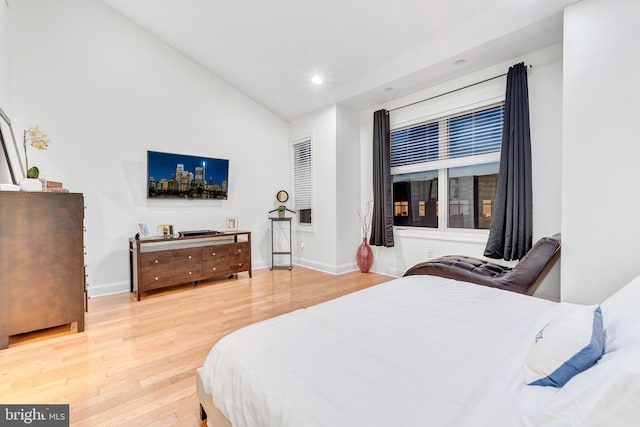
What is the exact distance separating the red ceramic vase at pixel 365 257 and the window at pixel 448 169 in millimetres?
602

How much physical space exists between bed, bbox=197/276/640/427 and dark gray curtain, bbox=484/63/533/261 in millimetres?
1761

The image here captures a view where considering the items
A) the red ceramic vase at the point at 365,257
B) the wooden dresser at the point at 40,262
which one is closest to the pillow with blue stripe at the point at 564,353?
the wooden dresser at the point at 40,262

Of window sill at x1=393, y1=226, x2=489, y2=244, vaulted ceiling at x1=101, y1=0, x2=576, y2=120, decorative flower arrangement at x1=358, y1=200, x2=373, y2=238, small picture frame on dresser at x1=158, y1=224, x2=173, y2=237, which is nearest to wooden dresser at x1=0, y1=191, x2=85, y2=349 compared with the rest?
small picture frame on dresser at x1=158, y1=224, x2=173, y2=237

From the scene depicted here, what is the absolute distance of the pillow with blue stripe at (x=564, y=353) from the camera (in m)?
0.86

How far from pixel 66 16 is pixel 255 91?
2356 millimetres

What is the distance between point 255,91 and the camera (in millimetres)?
4754

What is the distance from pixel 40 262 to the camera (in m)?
2.43

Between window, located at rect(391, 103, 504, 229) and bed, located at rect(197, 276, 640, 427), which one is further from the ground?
window, located at rect(391, 103, 504, 229)

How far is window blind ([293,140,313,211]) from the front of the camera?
5.06 meters

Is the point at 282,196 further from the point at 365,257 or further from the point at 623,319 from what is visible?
the point at 623,319

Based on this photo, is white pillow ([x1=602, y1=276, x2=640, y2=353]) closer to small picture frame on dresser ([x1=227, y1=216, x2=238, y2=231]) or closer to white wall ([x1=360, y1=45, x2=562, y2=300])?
white wall ([x1=360, y1=45, x2=562, y2=300])

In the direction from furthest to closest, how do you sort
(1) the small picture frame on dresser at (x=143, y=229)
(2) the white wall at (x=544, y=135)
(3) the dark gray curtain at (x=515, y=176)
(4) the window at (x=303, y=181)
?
(4) the window at (x=303, y=181)
(1) the small picture frame on dresser at (x=143, y=229)
(3) the dark gray curtain at (x=515, y=176)
(2) the white wall at (x=544, y=135)

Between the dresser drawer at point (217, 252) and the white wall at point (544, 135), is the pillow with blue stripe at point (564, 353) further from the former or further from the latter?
the dresser drawer at point (217, 252)

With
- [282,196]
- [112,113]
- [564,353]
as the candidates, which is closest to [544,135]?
[564,353]
